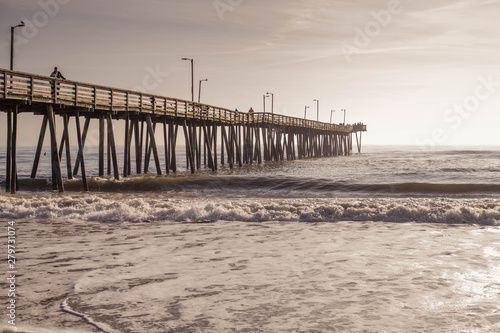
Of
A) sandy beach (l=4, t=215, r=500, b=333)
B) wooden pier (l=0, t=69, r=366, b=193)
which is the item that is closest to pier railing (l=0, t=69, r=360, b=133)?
wooden pier (l=0, t=69, r=366, b=193)

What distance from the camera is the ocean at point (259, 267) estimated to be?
4.46 meters

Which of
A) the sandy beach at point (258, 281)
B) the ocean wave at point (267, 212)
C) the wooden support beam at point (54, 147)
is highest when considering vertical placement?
the wooden support beam at point (54, 147)

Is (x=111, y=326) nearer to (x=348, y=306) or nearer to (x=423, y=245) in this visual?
(x=348, y=306)

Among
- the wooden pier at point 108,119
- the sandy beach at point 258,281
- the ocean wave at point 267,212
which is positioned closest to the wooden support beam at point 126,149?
the wooden pier at point 108,119

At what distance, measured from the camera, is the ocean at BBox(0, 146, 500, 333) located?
14.6 feet

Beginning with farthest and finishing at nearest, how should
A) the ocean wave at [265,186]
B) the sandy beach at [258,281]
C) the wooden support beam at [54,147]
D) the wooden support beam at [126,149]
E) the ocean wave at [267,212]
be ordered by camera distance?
the wooden support beam at [126,149], the ocean wave at [265,186], the wooden support beam at [54,147], the ocean wave at [267,212], the sandy beach at [258,281]

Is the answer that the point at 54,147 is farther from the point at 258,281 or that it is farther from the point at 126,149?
the point at 258,281

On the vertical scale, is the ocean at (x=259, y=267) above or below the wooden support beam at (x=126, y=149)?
below

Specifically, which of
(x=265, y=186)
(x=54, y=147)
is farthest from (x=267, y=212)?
(x=265, y=186)

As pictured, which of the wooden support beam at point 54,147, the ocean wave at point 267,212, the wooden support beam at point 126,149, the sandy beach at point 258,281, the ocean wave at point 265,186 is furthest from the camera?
the wooden support beam at point 126,149

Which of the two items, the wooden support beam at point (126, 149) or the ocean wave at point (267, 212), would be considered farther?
the wooden support beam at point (126, 149)

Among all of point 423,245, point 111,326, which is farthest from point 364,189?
point 111,326

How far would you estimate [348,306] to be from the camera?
481cm

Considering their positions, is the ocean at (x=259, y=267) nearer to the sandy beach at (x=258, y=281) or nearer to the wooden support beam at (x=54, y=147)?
the sandy beach at (x=258, y=281)
